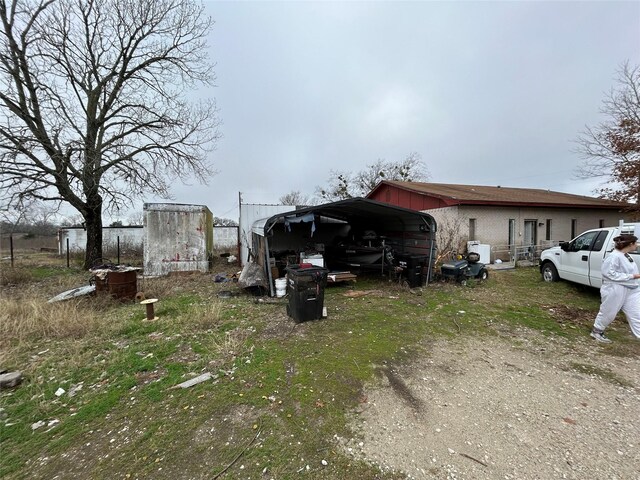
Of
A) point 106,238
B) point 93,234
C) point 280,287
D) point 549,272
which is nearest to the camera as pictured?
point 280,287

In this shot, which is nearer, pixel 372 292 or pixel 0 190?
pixel 372 292

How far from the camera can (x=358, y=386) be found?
129 inches

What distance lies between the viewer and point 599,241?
664cm

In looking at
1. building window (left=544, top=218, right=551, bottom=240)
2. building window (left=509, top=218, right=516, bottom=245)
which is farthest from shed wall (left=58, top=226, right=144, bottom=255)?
building window (left=544, top=218, right=551, bottom=240)

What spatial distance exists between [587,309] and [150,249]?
14.3 metres

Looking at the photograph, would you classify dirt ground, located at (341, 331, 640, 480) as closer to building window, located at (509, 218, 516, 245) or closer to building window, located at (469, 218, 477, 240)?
building window, located at (469, 218, 477, 240)

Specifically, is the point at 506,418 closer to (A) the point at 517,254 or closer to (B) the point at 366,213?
(B) the point at 366,213

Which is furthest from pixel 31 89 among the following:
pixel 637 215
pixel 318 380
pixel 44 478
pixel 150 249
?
pixel 637 215

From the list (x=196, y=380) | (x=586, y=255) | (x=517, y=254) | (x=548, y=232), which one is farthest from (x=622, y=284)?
(x=548, y=232)

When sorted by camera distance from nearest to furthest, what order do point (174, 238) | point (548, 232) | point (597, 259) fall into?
point (597, 259) → point (174, 238) → point (548, 232)

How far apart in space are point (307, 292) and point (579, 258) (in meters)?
7.44

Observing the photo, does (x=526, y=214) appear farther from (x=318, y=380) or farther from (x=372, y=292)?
(x=318, y=380)

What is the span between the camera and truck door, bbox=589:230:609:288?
6.52 meters

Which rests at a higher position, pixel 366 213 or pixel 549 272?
pixel 366 213
